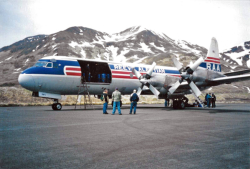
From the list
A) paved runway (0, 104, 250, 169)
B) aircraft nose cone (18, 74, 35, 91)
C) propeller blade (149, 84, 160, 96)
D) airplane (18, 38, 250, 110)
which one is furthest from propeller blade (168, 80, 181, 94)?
paved runway (0, 104, 250, 169)

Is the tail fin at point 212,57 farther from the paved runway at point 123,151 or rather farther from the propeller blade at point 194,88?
the paved runway at point 123,151

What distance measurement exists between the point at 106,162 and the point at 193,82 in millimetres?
19378

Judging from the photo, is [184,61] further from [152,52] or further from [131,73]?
[131,73]

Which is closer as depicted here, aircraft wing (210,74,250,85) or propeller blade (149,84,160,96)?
aircraft wing (210,74,250,85)

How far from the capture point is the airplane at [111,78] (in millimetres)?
21066

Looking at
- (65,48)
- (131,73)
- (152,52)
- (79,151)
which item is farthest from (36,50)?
(79,151)

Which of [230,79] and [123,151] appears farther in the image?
[230,79]

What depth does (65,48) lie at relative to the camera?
17025 cm

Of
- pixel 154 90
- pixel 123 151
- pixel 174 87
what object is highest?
pixel 174 87

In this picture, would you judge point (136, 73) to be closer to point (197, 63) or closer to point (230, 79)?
point (197, 63)

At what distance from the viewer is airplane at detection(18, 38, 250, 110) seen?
21.1m

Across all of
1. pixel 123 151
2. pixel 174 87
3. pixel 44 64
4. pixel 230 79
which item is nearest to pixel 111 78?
pixel 174 87

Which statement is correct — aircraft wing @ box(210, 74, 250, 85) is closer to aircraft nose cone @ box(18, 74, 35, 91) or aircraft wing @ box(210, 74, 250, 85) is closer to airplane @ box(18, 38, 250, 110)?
airplane @ box(18, 38, 250, 110)

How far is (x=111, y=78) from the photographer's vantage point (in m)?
25.4
